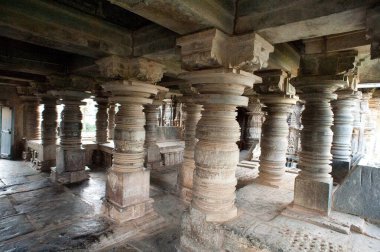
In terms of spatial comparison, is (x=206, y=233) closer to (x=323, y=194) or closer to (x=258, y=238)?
(x=258, y=238)

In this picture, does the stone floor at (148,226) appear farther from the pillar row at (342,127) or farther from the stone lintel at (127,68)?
the stone lintel at (127,68)

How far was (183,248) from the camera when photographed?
3197 millimetres

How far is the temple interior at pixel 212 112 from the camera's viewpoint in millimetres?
2600

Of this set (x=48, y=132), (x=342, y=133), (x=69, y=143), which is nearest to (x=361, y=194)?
(x=342, y=133)

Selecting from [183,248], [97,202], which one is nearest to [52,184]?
[97,202]

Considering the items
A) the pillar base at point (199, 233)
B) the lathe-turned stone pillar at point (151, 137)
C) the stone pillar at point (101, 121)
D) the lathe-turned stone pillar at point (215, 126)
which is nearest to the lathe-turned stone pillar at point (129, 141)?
the lathe-turned stone pillar at point (215, 126)

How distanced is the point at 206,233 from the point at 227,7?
9.34 feet

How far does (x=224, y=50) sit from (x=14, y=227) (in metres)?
5.16

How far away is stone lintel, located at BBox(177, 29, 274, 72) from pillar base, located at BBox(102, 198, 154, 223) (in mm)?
3315

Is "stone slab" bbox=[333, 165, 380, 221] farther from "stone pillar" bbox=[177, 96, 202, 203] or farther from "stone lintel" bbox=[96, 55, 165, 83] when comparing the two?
"stone lintel" bbox=[96, 55, 165, 83]

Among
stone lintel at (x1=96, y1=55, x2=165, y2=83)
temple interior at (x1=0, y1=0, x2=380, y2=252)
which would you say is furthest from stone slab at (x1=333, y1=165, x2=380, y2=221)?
stone lintel at (x1=96, y1=55, x2=165, y2=83)

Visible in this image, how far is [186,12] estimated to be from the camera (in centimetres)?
224

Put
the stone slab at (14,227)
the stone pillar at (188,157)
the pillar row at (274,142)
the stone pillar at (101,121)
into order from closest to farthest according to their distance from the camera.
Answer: the stone slab at (14,227)
the pillar row at (274,142)
the stone pillar at (188,157)
the stone pillar at (101,121)

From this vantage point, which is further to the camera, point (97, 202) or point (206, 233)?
point (97, 202)
